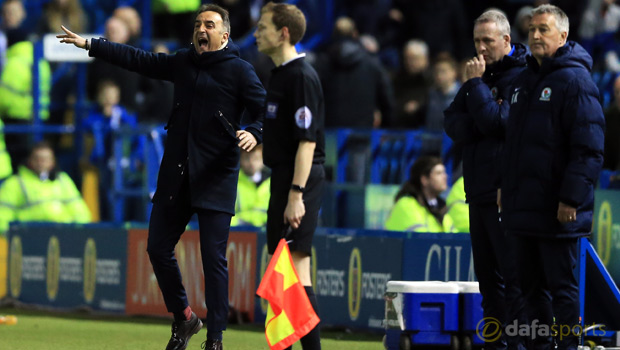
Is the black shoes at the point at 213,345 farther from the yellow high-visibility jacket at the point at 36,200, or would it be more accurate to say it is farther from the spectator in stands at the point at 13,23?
the spectator in stands at the point at 13,23

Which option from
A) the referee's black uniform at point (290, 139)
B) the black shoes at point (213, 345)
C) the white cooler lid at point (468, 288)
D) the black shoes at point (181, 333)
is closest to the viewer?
the referee's black uniform at point (290, 139)

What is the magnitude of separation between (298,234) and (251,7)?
1176 cm

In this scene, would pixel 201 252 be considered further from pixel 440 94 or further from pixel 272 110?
pixel 440 94

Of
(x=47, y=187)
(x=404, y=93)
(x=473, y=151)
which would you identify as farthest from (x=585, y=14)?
(x=473, y=151)

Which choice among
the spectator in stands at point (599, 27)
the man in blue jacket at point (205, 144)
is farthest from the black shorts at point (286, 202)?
the spectator in stands at point (599, 27)

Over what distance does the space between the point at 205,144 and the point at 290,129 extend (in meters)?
1.19

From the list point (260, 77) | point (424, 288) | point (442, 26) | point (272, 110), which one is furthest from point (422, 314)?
point (442, 26)

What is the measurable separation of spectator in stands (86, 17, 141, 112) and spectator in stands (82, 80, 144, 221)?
17cm

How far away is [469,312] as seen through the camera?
9578mm

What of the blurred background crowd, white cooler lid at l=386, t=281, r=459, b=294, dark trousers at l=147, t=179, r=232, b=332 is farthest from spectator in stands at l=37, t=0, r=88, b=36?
white cooler lid at l=386, t=281, r=459, b=294

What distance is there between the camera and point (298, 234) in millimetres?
7855

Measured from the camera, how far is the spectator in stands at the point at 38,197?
16.1m

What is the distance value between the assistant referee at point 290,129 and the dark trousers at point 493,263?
126 centimetres

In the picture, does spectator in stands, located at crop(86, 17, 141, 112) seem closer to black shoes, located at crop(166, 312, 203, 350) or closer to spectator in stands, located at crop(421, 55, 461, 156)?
spectator in stands, located at crop(421, 55, 461, 156)
